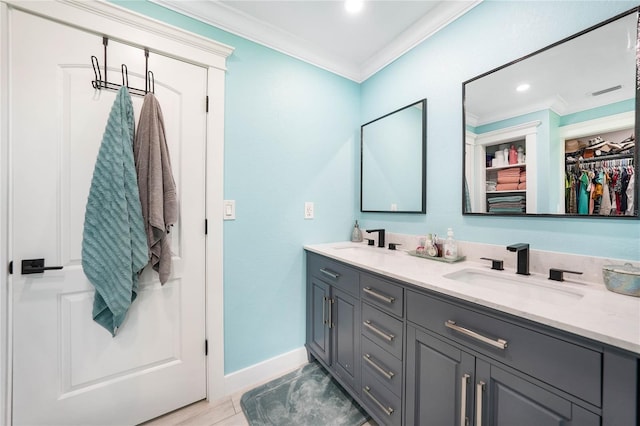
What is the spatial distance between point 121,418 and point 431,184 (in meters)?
2.37

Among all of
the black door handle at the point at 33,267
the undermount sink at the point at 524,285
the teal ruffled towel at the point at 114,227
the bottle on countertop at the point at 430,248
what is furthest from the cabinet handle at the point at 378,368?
the black door handle at the point at 33,267

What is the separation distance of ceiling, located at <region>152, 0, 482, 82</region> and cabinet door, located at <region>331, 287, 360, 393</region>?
187 centimetres

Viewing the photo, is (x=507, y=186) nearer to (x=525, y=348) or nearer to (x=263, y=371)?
(x=525, y=348)

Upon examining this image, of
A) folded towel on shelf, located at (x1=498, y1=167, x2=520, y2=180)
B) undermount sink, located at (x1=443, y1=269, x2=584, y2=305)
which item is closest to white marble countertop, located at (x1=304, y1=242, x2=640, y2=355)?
undermount sink, located at (x1=443, y1=269, x2=584, y2=305)

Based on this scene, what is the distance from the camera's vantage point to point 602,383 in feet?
2.03

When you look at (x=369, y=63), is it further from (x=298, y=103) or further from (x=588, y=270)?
(x=588, y=270)

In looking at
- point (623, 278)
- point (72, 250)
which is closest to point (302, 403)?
point (72, 250)

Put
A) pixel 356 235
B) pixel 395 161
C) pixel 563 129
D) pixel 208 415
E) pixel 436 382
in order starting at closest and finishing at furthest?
1. pixel 436 382
2. pixel 563 129
3. pixel 208 415
4. pixel 395 161
5. pixel 356 235

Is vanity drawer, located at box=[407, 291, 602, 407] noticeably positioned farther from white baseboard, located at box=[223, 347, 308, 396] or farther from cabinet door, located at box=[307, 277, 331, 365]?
white baseboard, located at box=[223, 347, 308, 396]

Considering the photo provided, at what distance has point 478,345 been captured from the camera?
87 centimetres

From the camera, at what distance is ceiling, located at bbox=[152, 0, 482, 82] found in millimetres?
1525

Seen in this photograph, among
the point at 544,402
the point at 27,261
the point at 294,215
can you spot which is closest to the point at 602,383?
the point at 544,402

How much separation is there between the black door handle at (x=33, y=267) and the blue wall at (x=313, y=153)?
0.86m

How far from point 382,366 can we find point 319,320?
2.12ft
